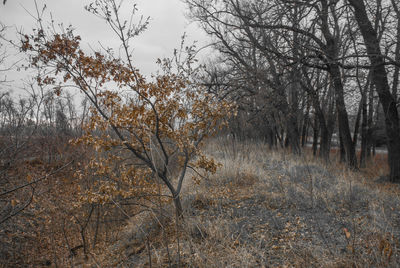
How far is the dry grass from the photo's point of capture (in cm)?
235

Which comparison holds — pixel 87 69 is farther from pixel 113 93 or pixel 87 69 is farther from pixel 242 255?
pixel 242 255

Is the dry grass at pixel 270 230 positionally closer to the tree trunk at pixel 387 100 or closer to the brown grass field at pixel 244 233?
the brown grass field at pixel 244 233

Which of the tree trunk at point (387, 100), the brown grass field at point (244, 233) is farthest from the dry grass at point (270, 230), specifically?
the tree trunk at point (387, 100)

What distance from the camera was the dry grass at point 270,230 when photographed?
2.35m

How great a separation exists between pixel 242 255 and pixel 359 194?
3131 millimetres

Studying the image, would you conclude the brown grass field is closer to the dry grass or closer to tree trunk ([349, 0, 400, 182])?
the dry grass

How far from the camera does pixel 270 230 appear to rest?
3.21m

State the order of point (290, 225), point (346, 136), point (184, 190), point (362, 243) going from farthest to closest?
point (346, 136) → point (184, 190) → point (290, 225) → point (362, 243)

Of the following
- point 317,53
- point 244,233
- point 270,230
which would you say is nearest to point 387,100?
point 317,53

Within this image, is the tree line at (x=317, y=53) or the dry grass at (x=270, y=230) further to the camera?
the tree line at (x=317, y=53)

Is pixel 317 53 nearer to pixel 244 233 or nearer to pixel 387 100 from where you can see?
pixel 387 100

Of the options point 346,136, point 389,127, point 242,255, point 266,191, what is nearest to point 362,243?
point 242,255

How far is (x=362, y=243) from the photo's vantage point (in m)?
2.55

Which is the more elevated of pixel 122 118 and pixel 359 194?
pixel 122 118
